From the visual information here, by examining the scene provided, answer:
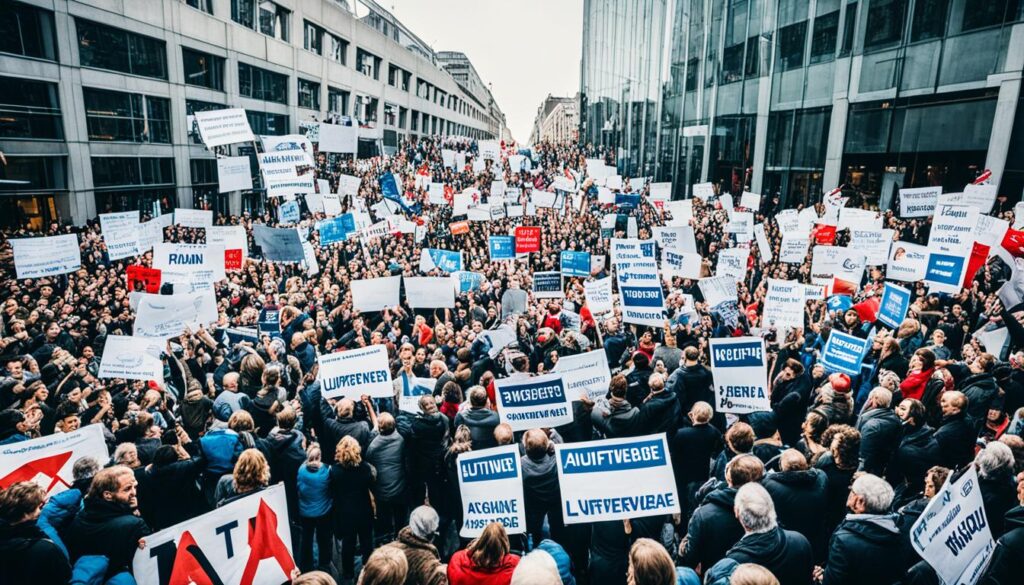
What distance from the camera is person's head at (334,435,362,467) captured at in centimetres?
496

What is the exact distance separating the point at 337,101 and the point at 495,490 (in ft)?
150

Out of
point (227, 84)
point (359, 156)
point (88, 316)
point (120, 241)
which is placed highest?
point (227, 84)

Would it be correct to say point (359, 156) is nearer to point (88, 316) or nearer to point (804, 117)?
point (804, 117)

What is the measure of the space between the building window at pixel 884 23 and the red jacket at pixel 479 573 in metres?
24.3

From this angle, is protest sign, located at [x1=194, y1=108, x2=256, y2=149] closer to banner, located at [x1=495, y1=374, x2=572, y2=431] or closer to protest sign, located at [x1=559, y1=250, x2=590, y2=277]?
protest sign, located at [x1=559, y1=250, x2=590, y2=277]

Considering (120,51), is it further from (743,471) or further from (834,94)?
(834,94)

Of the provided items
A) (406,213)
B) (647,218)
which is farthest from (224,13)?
(647,218)

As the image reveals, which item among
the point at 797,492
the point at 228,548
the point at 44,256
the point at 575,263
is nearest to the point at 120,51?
the point at 44,256

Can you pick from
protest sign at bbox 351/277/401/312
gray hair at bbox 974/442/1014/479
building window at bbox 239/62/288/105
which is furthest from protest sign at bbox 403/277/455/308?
building window at bbox 239/62/288/105

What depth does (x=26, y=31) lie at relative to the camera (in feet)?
68.9

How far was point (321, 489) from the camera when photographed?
508 cm

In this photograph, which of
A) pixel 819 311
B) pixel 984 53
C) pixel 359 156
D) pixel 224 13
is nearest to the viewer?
pixel 819 311

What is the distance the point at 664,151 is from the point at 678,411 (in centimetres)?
3485

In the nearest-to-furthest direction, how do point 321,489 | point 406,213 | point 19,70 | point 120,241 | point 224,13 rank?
point 321,489, point 120,241, point 406,213, point 19,70, point 224,13
